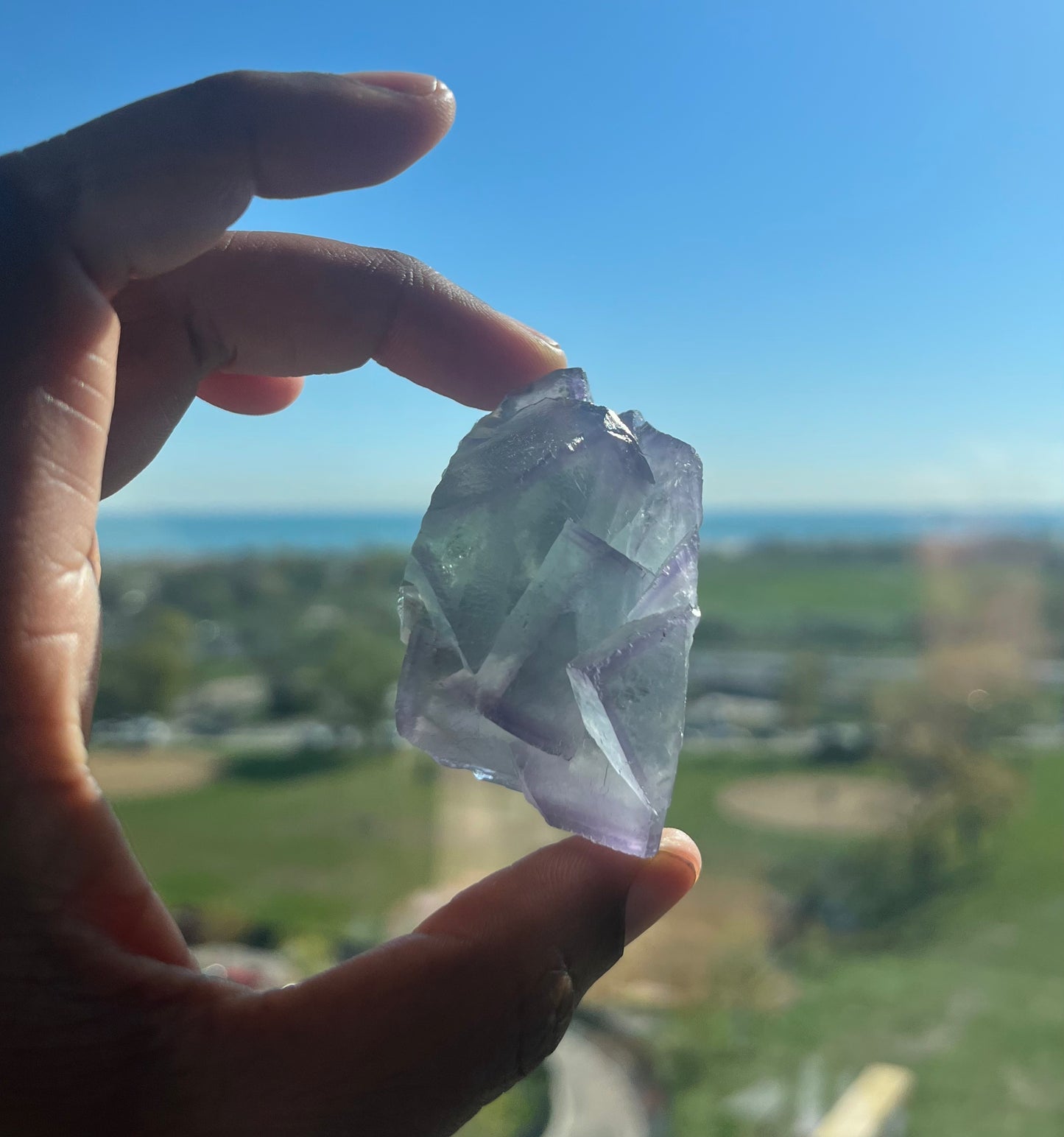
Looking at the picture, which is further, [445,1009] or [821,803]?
[821,803]

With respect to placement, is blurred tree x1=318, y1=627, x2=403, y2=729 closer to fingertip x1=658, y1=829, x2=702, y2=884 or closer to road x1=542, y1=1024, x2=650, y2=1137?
road x1=542, y1=1024, x2=650, y2=1137

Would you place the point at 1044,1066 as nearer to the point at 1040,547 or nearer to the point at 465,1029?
the point at 465,1029

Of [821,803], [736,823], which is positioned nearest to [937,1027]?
[736,823]

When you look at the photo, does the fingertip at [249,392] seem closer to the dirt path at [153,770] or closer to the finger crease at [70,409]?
the finger crease at [70,409]

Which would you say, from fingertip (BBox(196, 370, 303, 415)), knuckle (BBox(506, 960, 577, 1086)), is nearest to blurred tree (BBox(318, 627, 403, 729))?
fingertip (BBox(196, 370, 303, 415))

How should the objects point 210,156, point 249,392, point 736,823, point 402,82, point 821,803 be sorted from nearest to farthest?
point 210,156, point 402,82, point 249,392, point 736,823, point 821,803

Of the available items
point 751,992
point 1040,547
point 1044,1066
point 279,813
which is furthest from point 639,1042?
point 1040,547

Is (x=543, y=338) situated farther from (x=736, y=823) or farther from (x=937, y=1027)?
(x=736, y=823)
